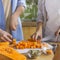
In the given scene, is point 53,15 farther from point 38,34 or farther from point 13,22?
point 13,22

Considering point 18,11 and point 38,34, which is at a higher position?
point 18,11

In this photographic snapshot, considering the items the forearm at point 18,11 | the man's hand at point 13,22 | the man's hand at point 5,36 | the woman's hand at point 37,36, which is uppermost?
the forearm at point 18,11

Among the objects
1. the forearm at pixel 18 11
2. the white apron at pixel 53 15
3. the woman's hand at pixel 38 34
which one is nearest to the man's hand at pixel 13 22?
the forearm at pixel 18 11

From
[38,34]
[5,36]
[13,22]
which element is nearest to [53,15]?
[38,34]

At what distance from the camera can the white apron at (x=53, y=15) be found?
5.01 feet

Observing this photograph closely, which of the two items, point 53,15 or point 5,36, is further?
point 53,15

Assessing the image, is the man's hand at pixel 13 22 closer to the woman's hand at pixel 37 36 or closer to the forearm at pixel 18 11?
the forearm at pixel 18 11

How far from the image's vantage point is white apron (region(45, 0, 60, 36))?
1528 millimetres

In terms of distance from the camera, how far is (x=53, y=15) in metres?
1.54

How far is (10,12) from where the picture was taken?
1.58 metres

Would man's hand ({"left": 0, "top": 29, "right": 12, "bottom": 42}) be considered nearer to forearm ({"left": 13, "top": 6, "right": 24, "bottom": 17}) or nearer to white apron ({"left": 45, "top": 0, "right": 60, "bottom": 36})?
forearm ({"left": 13, "top": 6, "right": 24, "bottom": 17})

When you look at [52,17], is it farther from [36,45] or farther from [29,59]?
[29,59]

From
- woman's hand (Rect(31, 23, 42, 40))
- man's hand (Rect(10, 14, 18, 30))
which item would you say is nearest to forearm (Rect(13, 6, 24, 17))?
man's hand (Rect(10, 14, 18, 30))

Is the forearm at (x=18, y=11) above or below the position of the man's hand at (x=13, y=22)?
above
